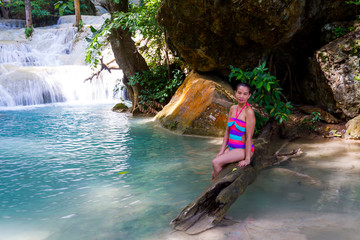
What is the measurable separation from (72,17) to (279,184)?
1205 inches

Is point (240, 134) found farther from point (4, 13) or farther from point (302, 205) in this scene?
point (4, 13)

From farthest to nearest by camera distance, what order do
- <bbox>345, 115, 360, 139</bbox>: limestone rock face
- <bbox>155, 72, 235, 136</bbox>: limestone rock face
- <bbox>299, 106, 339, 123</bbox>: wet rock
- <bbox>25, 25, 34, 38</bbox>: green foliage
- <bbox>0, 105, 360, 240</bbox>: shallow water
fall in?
<bbox>25, 25, 34, 38</bbox>: green foliage < <bbox>155, 72, 235, 136</bbox>: limestone rock face < <bbox>299, 106, 339, 123</bbox>: wet rock < <bbox>345, 115, 360, 139</bbox>: limestone rock face < <bbox>0, 105, 360, 240</bbox>: shallow water

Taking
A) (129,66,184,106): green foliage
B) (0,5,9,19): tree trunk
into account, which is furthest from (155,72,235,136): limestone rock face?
(0,5,9,19): tree trunk

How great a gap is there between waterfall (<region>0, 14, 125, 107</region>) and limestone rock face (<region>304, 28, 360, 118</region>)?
7.80 meters

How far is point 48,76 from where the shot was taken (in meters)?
15.5

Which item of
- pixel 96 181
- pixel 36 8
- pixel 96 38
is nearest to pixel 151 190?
pixel 96 181

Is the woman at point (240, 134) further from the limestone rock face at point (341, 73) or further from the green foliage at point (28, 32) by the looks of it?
the green foliage at point (28, 32)

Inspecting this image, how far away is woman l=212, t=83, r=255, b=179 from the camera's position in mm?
3431

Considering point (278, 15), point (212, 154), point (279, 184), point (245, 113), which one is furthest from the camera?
point (278, 15)

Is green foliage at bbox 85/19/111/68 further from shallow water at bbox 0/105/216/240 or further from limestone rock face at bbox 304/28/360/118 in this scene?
limestone rock face at bbox 304/28/360/118

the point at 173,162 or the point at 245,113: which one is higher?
the point at 245,113

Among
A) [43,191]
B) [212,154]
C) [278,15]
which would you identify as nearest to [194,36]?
[278,15]

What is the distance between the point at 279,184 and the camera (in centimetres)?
371

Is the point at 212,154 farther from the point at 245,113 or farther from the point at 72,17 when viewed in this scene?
the point at 72,17
